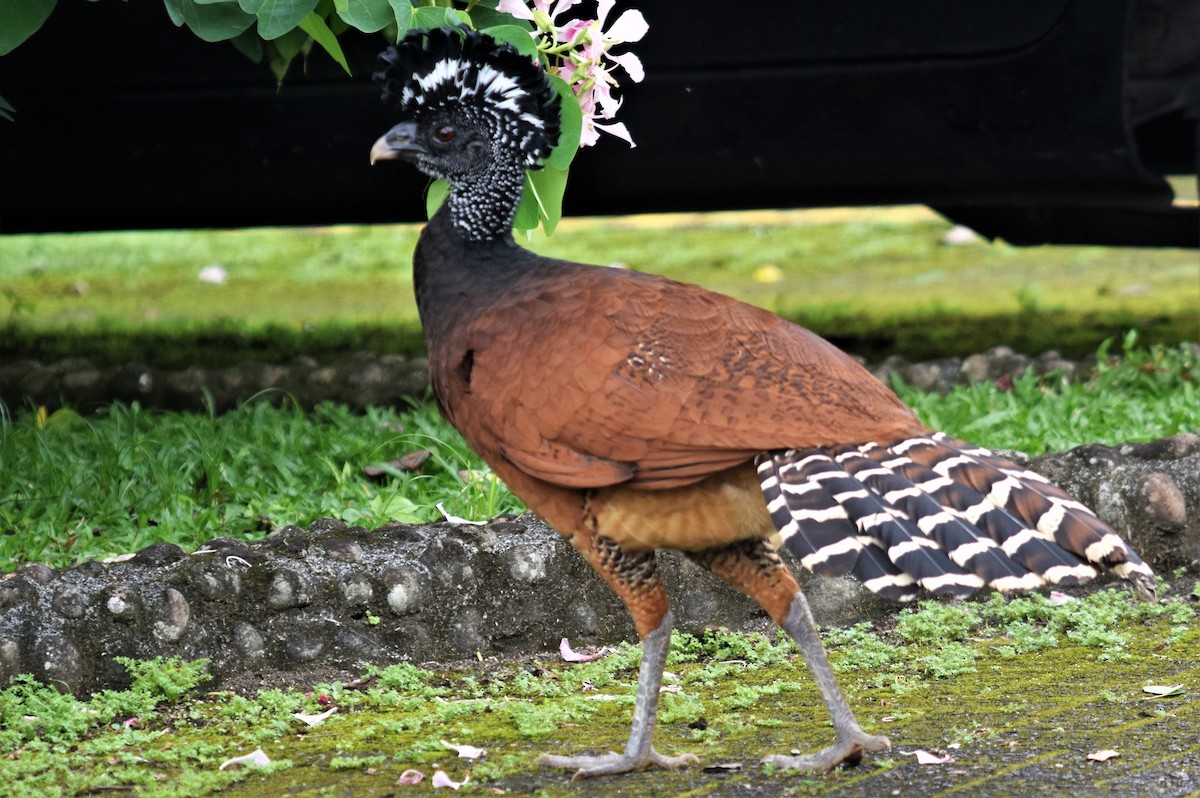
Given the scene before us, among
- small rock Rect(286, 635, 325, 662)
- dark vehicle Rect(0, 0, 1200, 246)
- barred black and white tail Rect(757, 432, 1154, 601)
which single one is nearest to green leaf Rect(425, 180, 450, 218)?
small rock Rect(286, 635, 325, 662)

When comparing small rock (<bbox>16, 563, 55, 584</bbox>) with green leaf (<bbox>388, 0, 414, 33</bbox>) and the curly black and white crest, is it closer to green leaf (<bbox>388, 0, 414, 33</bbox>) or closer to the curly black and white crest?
the curly black and white crest

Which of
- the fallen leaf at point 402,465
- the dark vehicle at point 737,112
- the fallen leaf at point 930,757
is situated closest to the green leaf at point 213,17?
the fallen leaf at point 402,465

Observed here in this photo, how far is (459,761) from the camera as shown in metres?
3.20

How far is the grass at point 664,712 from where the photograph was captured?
309 centimetres

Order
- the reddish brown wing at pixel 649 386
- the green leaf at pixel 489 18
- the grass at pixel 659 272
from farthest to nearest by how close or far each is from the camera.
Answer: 1. the grass at pixel 659 272
2. the green leaf at pixel 489 18
3. the reddish brown wing at pixel 649 386

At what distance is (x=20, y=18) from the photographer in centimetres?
324

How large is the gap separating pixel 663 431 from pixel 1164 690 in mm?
1392

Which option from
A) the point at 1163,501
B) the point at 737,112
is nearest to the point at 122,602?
the point at 1163,501

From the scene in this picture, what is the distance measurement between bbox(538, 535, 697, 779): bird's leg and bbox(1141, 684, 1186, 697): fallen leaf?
43.7 inches

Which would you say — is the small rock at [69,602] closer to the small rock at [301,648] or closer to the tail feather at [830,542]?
the small rock at [301,648]

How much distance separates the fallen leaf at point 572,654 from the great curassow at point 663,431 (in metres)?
0.68

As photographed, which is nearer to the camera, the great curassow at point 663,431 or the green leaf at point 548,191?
the great curassow at point 663,431

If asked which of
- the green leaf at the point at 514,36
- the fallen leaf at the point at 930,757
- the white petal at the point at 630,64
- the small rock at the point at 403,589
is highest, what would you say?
the green leaf at the point at 514,36

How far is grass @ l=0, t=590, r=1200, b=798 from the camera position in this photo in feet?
10.1
